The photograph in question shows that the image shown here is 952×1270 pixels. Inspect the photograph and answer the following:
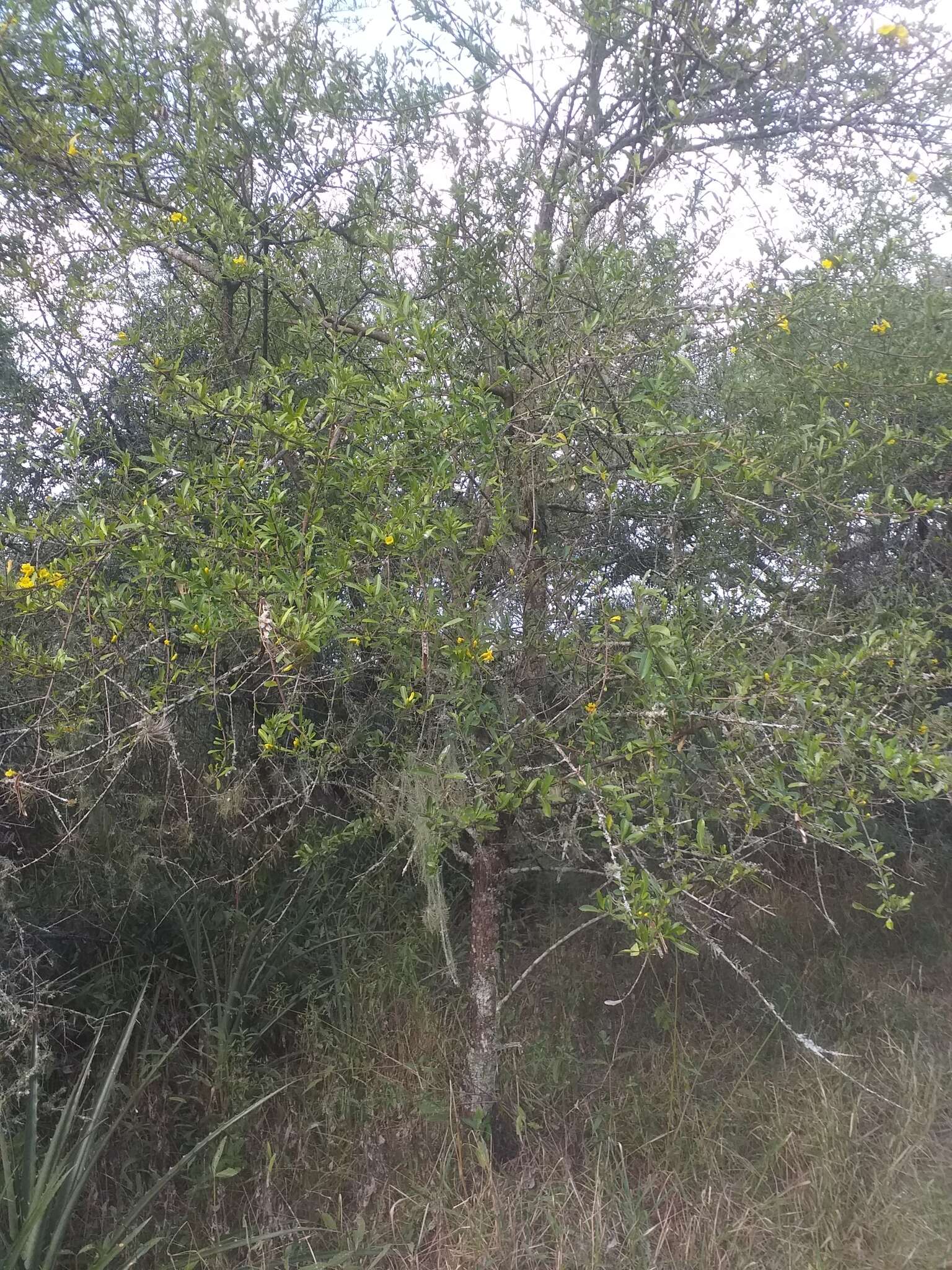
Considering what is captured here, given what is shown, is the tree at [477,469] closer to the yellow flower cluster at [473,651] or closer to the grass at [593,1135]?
the yellow flower cluster at [473,651]

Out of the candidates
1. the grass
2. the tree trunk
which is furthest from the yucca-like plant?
the tree trunk

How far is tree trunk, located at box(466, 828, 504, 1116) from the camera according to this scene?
10.5ft

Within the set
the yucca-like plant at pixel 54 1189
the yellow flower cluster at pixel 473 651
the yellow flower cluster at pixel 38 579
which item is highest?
the yellow flower cluster at pixel 38 579

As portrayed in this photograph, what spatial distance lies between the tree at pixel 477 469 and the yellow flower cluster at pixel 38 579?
1 centimetres

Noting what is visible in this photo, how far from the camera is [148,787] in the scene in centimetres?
325

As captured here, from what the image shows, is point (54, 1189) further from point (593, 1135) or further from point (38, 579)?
point (593, 1135)

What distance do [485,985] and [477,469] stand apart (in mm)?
1866

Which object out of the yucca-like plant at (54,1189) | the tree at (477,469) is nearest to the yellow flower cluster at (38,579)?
the tree at (477,469)

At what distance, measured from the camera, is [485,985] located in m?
3.21

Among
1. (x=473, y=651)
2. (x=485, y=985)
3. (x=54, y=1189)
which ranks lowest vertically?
(x=54, y=1189)

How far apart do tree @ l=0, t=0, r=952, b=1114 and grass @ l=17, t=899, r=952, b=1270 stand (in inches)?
15.6

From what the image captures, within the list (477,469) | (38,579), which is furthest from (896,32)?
(38,579)

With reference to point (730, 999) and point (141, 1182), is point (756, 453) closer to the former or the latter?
point (730, 999)

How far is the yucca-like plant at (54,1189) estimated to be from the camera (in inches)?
95.0
